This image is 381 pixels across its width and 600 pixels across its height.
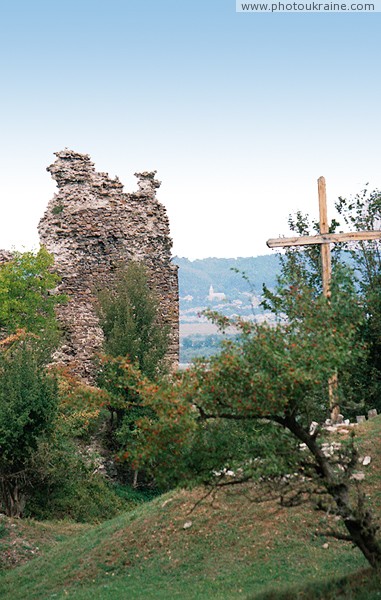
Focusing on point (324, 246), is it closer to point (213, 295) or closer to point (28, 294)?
point (28, 294)

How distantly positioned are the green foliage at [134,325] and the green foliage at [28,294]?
7.26ft

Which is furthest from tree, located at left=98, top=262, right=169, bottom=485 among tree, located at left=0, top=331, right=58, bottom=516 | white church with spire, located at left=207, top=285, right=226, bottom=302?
white church with spire, located at left=207, top=285, right=226, bottom=302

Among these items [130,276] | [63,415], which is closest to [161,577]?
[63,415]

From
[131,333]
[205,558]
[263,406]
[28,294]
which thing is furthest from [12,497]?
[263,406]

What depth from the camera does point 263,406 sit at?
34.3ft

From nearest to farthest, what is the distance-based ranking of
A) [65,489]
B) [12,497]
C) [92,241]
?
[12,497] → [65,489] → [92,241]

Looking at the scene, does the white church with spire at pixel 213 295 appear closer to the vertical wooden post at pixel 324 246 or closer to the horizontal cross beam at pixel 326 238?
the vertical wooden post at pixel 324 246

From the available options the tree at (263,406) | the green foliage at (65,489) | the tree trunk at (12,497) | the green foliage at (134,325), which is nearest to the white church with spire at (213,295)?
the green foliage at (134,325)

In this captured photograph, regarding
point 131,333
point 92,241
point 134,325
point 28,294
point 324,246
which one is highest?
point 92,241

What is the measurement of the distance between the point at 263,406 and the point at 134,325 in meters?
17.8

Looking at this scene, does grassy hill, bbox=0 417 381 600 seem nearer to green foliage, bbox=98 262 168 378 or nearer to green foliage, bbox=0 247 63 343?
green foliage, bbox=98 262 168 378

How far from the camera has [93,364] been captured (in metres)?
31.2

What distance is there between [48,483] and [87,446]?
5.84 m

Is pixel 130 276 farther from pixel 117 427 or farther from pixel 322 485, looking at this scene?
pixel 322 485
